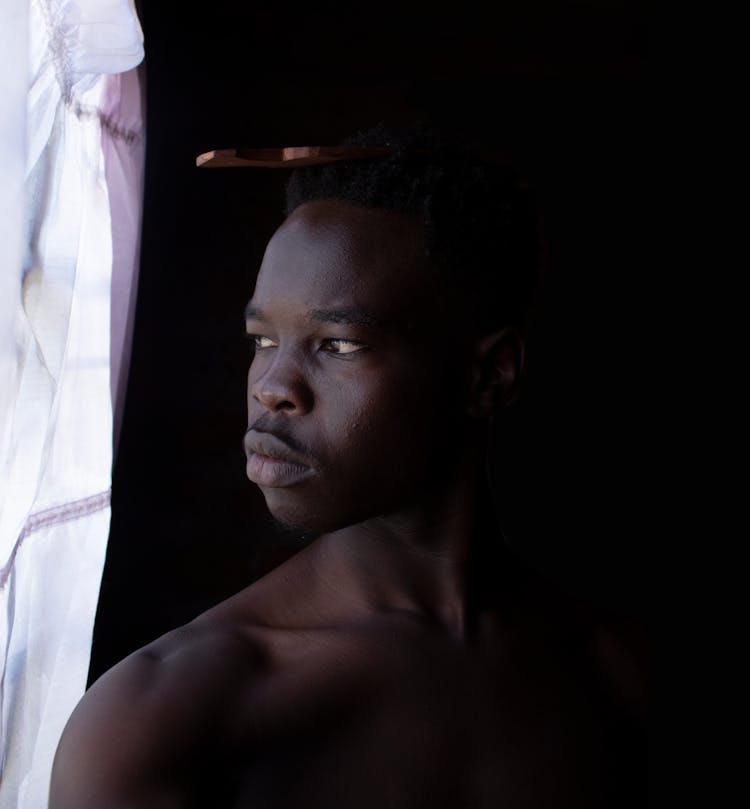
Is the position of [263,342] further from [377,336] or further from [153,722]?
[153,722]

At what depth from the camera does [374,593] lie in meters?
1.06

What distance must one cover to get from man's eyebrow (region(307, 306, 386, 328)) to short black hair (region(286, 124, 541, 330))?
102mm

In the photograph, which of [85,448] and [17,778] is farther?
[85,448]

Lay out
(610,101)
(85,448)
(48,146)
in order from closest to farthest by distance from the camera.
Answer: (48,146)
(85,448)
(610,101)

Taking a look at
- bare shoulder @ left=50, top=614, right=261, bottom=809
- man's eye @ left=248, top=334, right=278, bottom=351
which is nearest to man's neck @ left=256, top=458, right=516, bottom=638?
bare shoulder @ left=50, top=614, right=261, bottom=809

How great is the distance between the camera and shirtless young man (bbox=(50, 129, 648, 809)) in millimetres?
922

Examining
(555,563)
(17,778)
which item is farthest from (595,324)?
(17,778)

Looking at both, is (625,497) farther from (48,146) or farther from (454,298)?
(48,146)

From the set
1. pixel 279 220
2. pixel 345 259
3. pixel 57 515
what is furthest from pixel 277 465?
pixel 279 220

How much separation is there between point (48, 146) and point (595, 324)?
1341mm

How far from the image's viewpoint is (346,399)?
933mm

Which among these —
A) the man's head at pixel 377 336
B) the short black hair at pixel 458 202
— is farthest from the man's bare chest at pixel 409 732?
the short black hair at pixel 458 202

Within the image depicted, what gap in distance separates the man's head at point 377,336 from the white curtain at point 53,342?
11.8 inches

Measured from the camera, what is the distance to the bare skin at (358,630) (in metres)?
0.92
